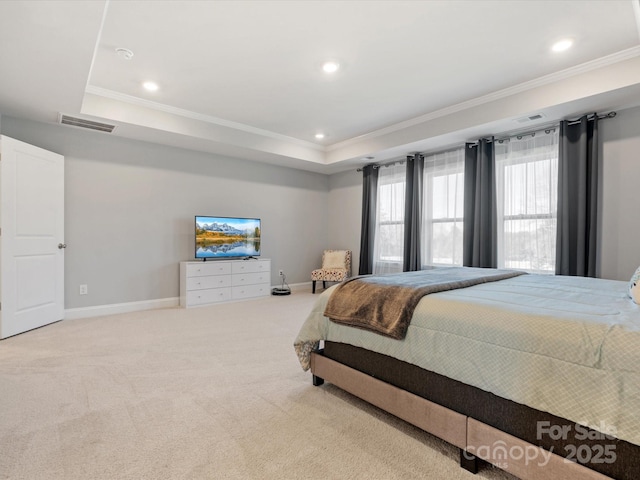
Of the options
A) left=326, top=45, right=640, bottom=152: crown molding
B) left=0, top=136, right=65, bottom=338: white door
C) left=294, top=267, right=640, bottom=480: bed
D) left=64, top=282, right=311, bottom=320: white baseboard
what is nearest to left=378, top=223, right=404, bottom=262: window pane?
left=326, top=45, right=640, bottom=152: crown molding

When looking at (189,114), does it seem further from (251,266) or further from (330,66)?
(251,266)

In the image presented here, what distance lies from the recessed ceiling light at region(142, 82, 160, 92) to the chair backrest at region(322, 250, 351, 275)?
4.02 m

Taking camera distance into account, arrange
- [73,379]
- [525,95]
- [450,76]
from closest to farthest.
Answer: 1. [73,379]
2. [450,76]
3. [525,95]

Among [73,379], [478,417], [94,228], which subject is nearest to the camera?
[478,417]

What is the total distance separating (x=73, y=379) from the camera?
246cm

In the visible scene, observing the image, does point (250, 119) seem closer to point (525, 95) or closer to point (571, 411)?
point (525, 95)

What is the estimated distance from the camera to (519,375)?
1332mm

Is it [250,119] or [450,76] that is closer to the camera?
[450,76]

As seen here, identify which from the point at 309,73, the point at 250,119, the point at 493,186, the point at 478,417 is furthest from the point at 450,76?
the point at 478,417

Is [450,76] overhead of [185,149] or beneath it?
overhead

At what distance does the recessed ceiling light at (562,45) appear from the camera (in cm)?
290

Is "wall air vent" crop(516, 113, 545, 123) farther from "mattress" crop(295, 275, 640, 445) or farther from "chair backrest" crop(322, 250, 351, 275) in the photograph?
"chair backrest" crop(322, 250, 351, 275)

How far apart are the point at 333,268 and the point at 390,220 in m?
1.40

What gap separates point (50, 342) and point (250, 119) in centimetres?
349
